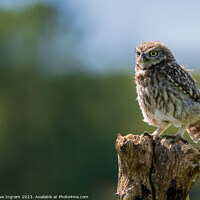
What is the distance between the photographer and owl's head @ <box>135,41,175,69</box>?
792 cm

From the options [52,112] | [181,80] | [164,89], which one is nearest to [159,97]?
[164,89]

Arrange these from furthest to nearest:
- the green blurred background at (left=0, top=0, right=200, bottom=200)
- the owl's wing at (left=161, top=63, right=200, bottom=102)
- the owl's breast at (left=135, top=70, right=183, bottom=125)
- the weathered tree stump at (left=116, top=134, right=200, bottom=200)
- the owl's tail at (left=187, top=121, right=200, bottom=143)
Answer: the green blurred background at (left=0, top=0, right=200, bottom=200) → the owl's tail at (left=187, top=121, right=200, bottom=143) → the owl's wing at (left=161, top=63, right=200, bottom=102) → the owl's breast at (left=135, top=70, right=183, bottom=125) → the weathered tree stump at (left=116, top=134, right=200, bottom=200)

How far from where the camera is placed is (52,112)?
144 feet

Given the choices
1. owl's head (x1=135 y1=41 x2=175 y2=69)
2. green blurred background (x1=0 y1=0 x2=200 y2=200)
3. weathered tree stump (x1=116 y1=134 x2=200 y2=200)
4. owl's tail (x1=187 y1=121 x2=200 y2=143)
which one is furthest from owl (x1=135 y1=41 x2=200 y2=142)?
green blurred background (x1=0 y1=0 x2=200 y2=200)

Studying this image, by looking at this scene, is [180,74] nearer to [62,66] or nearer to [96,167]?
[96,167]

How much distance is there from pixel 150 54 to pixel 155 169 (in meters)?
2.28

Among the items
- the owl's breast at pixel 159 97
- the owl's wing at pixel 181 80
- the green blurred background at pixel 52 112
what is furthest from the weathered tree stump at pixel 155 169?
the green blurred background at pixel 52 112

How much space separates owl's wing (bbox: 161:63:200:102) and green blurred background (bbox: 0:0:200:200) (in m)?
25.6

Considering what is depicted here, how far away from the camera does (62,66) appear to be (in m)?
45.2

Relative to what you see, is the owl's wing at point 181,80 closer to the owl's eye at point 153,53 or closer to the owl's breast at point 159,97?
the owl's breast at point 159,97

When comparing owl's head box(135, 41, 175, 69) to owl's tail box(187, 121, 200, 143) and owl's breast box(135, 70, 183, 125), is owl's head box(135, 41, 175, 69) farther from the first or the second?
owl's tail box(187, 121, 200, 143)

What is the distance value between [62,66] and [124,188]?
129ft

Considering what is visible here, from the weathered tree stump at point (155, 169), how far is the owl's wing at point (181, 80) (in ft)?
5.56

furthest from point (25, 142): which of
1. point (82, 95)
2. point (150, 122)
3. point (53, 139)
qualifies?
point (150, 122)
